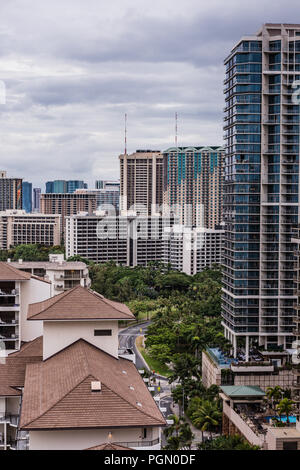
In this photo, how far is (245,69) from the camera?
15.3 metres

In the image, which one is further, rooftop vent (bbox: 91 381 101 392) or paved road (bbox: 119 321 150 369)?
paved road (bbox: 119 321 150 369)

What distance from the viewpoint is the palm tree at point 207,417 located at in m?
12.0

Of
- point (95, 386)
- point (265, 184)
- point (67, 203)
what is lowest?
point (95, 386)

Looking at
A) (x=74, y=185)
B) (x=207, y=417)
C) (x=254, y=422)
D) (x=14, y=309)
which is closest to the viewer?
(x=254, y=422)

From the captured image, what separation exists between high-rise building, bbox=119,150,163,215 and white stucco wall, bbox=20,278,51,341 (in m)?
33.5

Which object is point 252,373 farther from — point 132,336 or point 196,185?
point 196,185

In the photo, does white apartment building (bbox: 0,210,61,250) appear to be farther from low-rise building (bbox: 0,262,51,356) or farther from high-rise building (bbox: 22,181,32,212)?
low-rise building (bbox: 0,262,51,356)

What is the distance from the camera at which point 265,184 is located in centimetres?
1529

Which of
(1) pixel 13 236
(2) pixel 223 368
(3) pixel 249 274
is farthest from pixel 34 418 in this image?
(1) pixel 13 236

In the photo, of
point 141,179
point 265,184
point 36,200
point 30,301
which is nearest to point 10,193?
point 36,200

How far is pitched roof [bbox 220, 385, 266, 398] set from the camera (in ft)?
41.4

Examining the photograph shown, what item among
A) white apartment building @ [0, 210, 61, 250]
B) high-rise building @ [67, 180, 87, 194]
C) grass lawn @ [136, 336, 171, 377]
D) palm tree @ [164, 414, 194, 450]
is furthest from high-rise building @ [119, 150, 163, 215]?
palm tree @ [164, 414, 194, 450]

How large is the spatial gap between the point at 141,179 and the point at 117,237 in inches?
459

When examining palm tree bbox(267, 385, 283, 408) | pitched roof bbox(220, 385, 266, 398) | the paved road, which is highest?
palm tree bbox(267, 385, 283, 408)
